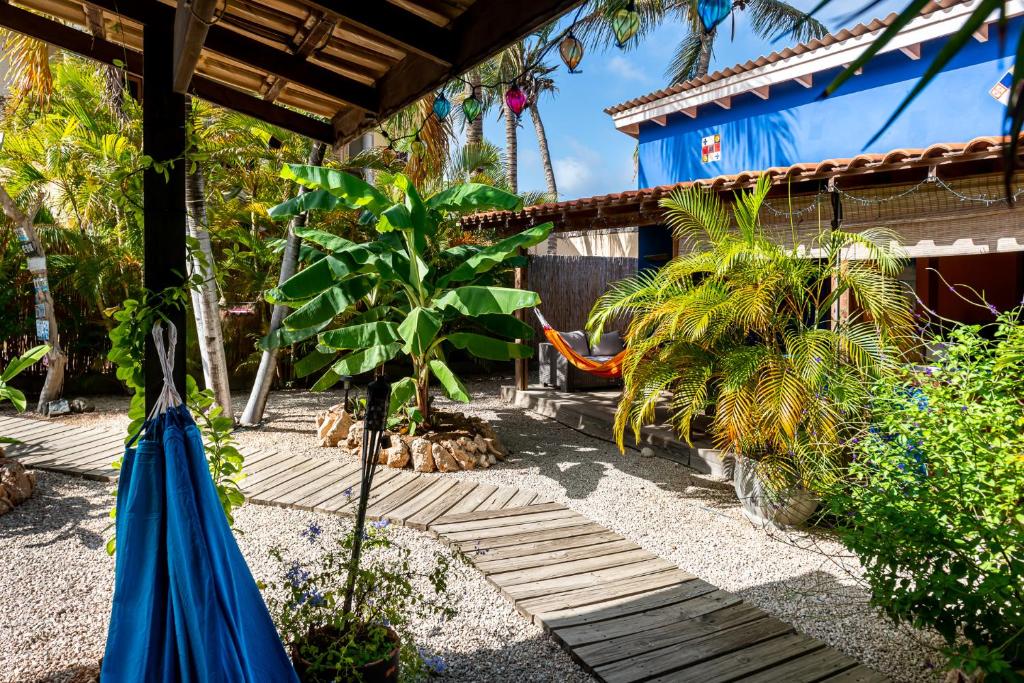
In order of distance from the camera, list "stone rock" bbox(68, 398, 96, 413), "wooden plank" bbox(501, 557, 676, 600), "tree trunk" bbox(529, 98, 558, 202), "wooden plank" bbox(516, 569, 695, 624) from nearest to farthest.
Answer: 1. "wooden plank" bbox(516, 569, 695, 624)
2. "wooden plank" bbox(501, 557, 676, 600)
3. "stone rock" bbox(68, 398, 96, 413)
4. "tree trunk" bbox(529, 98, 558, 202)

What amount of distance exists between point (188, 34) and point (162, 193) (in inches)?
20.7

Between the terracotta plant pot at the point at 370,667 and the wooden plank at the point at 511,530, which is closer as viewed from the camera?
the terracotta plant pot at the point at 370,667

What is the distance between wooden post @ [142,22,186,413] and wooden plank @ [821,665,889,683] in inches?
108

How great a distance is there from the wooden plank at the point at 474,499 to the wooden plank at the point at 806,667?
2357 millimetres

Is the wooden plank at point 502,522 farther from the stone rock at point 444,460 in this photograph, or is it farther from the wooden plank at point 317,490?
the stone rock at point 444,460

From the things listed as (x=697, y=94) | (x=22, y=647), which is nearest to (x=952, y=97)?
(x=697, y=94)

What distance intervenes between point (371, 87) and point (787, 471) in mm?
3498

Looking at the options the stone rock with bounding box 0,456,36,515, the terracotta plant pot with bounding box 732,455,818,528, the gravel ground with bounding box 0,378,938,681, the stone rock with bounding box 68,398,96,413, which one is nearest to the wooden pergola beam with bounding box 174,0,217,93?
the gravel ground with bounding box 0,378,938,681

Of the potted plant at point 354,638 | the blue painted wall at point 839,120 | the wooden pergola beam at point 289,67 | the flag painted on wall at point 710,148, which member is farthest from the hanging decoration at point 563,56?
the flag painted on wall at point 710,148

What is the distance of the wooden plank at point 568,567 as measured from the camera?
3.73 meters

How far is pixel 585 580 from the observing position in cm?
373

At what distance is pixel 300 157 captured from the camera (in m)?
10.4

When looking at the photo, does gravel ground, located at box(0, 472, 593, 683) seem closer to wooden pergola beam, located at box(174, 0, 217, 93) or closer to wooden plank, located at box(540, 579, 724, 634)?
wooden plank, located at box(540, 579, 724, 634)

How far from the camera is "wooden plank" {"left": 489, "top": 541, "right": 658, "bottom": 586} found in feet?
12.2
